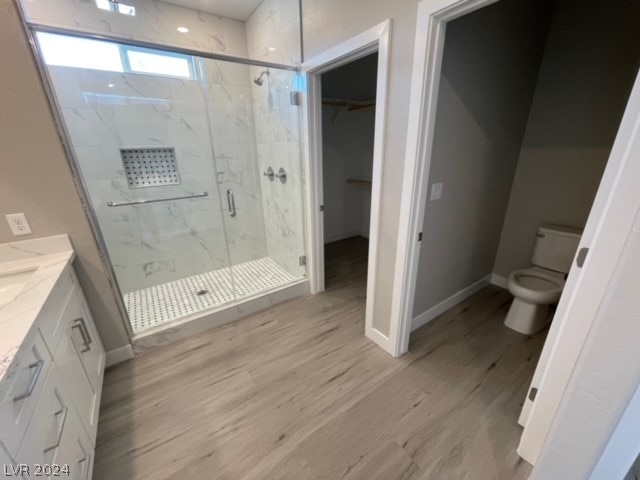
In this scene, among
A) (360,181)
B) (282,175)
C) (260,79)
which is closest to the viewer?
(260,79)

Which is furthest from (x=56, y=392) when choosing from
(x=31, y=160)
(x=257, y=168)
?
(x=257, y=168)

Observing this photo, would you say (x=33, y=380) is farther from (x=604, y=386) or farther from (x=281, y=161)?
(x=281, y=161)

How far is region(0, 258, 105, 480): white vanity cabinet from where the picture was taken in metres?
0.74

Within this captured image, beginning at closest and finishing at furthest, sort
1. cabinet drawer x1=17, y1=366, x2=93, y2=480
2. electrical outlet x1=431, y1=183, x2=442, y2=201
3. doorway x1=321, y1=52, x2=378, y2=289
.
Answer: cabinet drawer x1=17, y1=366, x2=93, y2=480
electrical outlet x1=431, y1=183, x2=442, y2=201
doorway x1=321, y1=52, x2=378, y2=289

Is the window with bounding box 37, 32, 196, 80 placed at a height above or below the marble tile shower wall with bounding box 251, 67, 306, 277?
above

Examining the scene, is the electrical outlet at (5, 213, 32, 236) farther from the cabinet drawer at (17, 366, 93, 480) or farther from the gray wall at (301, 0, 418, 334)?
the gray wall at (301, 0, 418, 334)

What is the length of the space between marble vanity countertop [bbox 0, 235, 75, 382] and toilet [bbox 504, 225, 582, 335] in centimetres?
276

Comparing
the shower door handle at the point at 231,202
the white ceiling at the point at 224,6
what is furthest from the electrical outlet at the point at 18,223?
the white ceiling at the point at 224,6

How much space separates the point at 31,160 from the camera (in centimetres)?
139

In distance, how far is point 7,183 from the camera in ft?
4.46

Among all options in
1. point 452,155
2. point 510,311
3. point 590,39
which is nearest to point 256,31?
point 452,155

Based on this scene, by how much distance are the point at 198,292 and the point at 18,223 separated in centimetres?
147

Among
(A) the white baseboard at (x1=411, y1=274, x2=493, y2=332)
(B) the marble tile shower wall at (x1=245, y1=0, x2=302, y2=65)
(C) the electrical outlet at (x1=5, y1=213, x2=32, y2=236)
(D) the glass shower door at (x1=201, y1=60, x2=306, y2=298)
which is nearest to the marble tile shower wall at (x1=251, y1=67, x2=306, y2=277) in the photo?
(D) the glass shower door at (x1=201, y1=60, x2=306, y2=298)

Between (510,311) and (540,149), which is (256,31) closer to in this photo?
(540,149)
